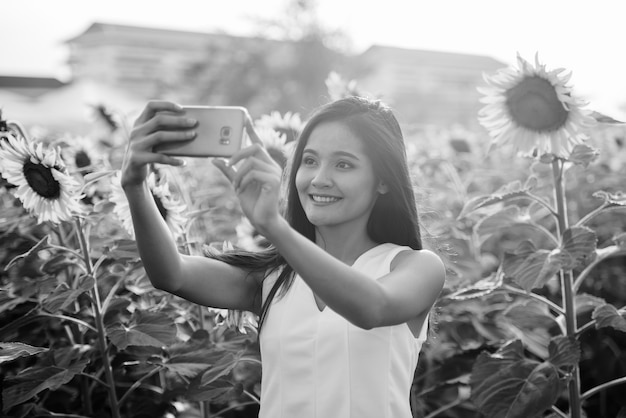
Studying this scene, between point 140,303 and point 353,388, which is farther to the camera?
point 140,303

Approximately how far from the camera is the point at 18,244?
2605mm

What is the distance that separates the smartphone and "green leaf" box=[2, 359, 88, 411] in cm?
81

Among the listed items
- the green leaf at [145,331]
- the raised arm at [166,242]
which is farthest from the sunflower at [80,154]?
the raised arm at [166,242]

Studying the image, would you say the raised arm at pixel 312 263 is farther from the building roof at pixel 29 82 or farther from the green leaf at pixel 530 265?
the building roof at pixel 29 82

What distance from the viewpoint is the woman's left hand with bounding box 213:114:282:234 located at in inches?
47.8

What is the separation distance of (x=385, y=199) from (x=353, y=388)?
0.43 meters

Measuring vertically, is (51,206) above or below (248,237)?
above

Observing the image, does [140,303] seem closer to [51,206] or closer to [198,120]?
[51,206]

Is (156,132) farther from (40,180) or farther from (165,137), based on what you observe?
(40,180)

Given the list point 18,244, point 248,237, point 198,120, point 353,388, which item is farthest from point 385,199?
point 18,244

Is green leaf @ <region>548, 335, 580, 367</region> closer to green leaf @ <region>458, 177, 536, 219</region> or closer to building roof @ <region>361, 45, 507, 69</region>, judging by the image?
green leaf @ <region>458, 177, 536, 219</region>

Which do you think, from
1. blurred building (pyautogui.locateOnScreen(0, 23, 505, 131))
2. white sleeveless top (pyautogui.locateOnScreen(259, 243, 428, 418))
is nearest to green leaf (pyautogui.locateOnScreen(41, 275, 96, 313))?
white sleeveless top (pyautogui.locateOnScreen(259, 243, 428, 418))

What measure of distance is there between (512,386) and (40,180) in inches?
54.2

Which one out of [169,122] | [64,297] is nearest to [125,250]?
[64,297]
